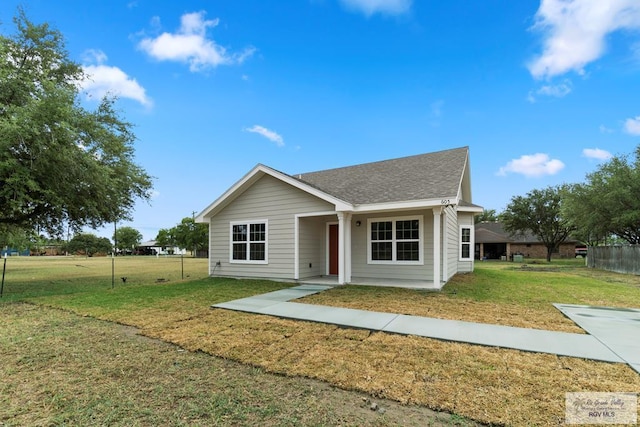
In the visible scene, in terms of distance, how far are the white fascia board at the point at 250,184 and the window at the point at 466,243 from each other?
26.4 ft

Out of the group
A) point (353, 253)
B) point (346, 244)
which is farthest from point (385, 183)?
point (346, 244)

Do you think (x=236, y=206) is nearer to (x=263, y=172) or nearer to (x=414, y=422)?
(x=263, y=172)

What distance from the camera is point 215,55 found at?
13.1m

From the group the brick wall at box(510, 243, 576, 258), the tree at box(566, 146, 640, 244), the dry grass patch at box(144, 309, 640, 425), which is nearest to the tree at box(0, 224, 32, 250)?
the dry grass patch at box(144, 309, 640, 425)

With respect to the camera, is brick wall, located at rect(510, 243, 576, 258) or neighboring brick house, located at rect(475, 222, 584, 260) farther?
brick wall, located at rect(510, 243, 576, 258)

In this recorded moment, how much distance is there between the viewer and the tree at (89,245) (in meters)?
57.6

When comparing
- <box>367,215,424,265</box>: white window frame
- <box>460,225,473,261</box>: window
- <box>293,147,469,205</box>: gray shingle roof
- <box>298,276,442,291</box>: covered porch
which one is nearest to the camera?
<box>298,276,442,291</box>: covered porch

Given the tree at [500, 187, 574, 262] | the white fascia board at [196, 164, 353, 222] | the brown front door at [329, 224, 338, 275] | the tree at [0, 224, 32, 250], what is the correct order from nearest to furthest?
the white fascia board at [196, 164, 353, 222]
the brown front door at [329, 224, 338, 275]
the tree at [0, 224, 32, 250]
the tree at [500, 187, 574, 262]

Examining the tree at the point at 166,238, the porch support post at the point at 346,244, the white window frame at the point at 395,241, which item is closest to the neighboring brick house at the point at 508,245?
the white window frame at the point at 395,241

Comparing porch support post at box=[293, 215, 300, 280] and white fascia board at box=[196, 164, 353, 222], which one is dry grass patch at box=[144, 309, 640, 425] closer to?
white fascia board at box=[196, 164, 353, 222]

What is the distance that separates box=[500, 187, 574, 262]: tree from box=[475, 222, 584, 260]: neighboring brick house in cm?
433

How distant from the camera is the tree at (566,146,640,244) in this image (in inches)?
760

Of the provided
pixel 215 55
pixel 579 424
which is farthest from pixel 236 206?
pixel 579 424

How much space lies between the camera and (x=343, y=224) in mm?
9891
